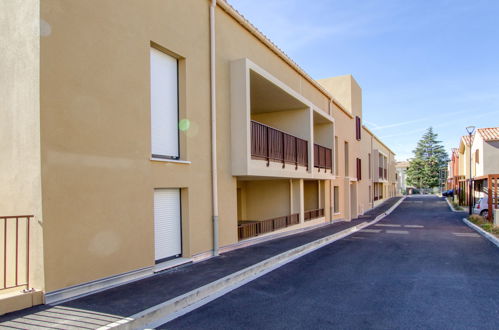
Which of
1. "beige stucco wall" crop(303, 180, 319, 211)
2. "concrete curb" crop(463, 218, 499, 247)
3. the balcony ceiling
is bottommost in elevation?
"concrete curb" crop(463, 218, 499, 247)

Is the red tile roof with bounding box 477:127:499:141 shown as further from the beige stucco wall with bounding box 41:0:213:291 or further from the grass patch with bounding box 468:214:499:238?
the beige stucco wall with bounding box 41:0:213:291

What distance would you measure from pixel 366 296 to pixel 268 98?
9.35 metres

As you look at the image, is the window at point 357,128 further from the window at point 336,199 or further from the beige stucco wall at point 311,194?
the beige stucco wall at point 311,194

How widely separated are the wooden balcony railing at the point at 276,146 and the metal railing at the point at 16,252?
21.7ft

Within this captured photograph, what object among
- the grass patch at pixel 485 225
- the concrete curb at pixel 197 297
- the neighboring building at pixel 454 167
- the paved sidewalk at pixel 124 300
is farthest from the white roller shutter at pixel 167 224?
the neighboring building at pixel 454 167

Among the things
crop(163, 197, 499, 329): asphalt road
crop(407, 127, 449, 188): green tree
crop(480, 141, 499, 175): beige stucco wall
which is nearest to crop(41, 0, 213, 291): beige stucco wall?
crop(163, 197, 499, 329): asphalt road

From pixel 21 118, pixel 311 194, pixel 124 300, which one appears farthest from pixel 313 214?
pixel 21 118

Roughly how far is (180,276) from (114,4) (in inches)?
219

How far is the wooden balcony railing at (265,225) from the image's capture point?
451 inches

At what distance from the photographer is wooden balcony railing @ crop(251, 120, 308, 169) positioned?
10.9 metres

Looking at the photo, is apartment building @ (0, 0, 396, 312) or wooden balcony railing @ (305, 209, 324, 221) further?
wooden balcony railing @ (305, 209, 324, 221)

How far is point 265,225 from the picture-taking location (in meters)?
12.8

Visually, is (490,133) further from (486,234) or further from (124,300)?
(124,300)

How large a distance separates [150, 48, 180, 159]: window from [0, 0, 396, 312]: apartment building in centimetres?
4
